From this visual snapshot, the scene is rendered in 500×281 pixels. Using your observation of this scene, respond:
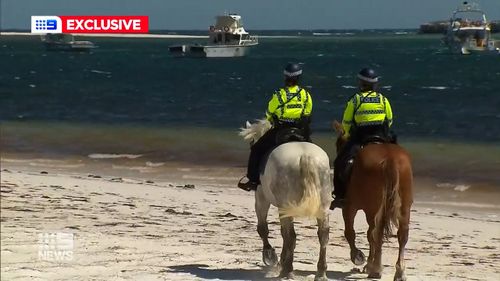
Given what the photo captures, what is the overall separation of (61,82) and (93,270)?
53553mm

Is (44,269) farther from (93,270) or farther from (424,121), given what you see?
(424,121)

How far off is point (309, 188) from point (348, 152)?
1087 mm

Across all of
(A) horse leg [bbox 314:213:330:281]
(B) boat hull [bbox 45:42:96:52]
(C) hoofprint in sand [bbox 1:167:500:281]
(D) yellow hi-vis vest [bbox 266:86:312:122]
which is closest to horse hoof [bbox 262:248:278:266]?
(C) hoofprint in sand [bbox 1:167:500:281]

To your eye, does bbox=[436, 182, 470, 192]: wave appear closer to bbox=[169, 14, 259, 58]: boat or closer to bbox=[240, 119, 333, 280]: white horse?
bbox=[240, 119, 333, 280]: white horse

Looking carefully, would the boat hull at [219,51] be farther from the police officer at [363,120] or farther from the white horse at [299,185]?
the white horse at [299,185]

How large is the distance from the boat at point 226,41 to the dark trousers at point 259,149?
91.3 metres

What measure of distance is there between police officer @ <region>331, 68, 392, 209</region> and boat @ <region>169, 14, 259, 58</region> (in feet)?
299

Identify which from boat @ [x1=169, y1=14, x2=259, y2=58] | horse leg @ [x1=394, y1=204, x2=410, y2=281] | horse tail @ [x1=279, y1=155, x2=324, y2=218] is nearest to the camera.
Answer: horse tail @ [x1=279, y1=155, x2=324, y2=218]

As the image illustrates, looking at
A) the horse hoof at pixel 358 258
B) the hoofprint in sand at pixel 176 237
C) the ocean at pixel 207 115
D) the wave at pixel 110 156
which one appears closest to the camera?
the hoofprint in sand at pixel 176 237

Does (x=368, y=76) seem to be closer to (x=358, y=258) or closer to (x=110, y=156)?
(x=358, y=258)

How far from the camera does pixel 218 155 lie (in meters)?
23.5

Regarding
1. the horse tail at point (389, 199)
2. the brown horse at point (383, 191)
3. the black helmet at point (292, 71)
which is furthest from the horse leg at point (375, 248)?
the black helmet at point (292, 71)

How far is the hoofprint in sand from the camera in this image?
9578 mm

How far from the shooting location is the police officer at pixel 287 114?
9.62m
